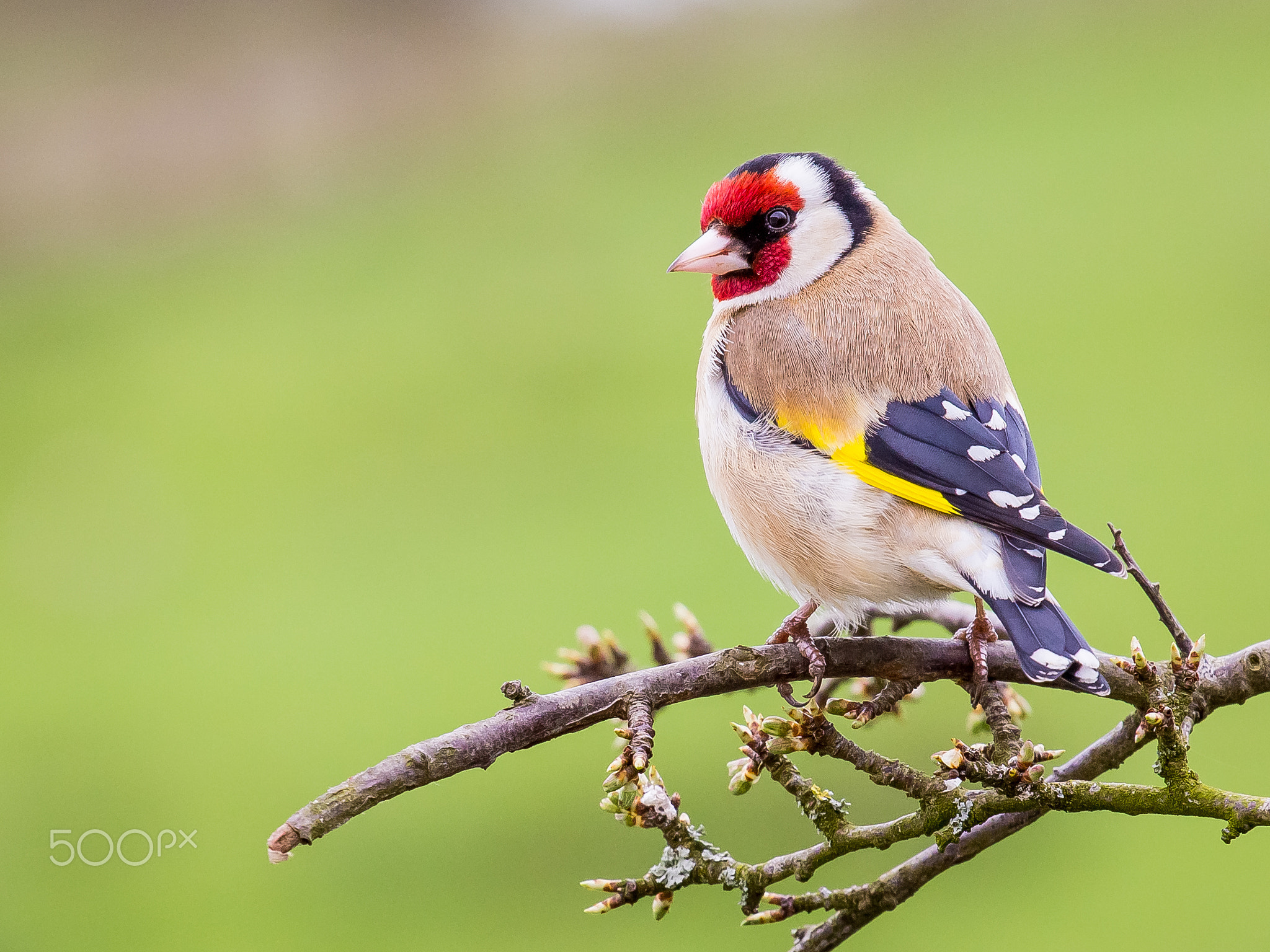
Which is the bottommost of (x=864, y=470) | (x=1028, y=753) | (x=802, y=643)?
(x=1028, y=753)

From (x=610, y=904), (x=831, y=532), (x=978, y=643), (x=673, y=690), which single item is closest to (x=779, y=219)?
(x=831, y=532)

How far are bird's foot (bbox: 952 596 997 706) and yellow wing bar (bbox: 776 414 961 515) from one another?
11 cm

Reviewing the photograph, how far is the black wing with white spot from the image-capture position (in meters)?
1.14

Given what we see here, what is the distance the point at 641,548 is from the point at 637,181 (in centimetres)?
249

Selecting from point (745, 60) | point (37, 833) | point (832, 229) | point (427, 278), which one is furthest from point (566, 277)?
point (832, 229)

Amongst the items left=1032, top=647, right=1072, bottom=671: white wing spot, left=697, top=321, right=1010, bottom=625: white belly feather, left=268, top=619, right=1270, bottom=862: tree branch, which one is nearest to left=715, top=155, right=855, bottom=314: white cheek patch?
left=697, top=321, right=1010, bottom=625: white belly feather

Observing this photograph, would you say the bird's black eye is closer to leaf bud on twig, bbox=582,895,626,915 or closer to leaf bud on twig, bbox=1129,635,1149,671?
leaf bud on twig, bbox=1129,635,1149,671

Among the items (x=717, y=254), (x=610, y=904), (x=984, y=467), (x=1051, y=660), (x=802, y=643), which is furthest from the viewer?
(x=717, y=254)

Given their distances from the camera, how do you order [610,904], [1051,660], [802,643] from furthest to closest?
[802,643]
[1051,660]
[610,904]

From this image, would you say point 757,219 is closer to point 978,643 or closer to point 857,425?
point 857,425

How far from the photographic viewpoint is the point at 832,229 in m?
1.55

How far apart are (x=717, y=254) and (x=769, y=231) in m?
0.08

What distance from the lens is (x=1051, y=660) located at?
102 centimetres

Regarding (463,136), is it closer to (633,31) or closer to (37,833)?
(633,31)
